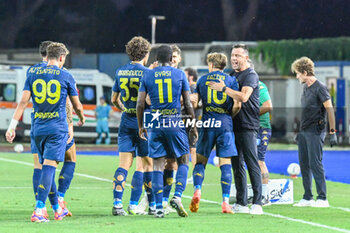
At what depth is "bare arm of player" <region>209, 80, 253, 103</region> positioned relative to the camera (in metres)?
10.5

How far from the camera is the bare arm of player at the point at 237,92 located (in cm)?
1051

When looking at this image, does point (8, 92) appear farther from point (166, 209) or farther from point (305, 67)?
point (166, 209)

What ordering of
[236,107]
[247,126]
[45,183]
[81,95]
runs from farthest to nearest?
1. [81,95]
2. [247,126]
3. [236,107]
4. [45,183]

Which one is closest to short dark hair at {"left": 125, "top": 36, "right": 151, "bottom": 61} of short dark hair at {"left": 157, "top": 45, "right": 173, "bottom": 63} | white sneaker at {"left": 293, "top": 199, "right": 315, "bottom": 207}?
short dark hair at {"left": 157, "top": 45, "right": 173, "bottom": 63}

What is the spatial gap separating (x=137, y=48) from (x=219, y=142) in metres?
1.61

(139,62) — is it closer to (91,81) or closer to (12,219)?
(12,219)

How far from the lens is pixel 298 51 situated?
41.0 m

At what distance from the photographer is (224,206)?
10844 mm

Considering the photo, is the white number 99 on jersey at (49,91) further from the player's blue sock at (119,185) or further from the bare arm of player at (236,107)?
the bare arm of player at (236,107)

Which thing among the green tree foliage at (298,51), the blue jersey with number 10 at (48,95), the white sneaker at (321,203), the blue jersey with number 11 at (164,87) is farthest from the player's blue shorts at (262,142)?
the green tree foliage at (298,51)

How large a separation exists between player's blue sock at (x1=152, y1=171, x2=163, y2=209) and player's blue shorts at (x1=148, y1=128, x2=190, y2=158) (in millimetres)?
229

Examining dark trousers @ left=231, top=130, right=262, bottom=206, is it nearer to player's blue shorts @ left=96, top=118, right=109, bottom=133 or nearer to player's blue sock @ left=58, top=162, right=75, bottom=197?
player's blue sock @ left=58, top=162, right=75, bottom=197

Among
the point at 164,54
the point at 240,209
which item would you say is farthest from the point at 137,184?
the point at 164,54

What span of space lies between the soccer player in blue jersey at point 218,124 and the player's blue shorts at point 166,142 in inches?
24.0
